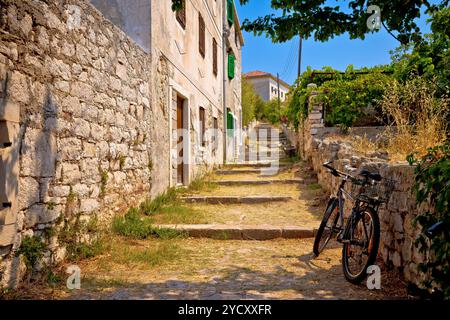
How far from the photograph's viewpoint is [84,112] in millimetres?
4047

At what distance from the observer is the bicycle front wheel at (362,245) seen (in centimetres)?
293

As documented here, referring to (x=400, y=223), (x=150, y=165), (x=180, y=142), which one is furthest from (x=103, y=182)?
(x=180, y=142)

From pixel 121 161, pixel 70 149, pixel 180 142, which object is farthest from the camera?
pixel 180 142

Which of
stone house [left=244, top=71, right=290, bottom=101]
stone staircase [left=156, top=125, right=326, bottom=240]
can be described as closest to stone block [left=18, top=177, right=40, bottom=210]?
stone staircase [left=156, top=125, right=326, bottom=240]

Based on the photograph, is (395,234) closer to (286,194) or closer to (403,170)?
(403,170)

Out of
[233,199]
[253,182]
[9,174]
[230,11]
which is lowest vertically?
[233,199]

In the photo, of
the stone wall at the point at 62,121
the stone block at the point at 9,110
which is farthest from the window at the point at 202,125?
the stone block at the point at 9,110

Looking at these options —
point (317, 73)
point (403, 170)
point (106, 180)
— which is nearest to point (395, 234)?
point (403, 170)

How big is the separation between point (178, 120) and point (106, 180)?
3603mm

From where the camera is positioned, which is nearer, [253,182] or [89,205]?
[89,205]

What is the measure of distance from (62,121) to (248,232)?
269cm

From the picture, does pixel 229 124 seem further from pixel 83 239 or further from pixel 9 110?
pixel 9 110

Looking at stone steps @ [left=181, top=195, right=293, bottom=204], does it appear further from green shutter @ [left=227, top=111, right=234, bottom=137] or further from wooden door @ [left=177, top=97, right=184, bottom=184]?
green shutter @ [left=227, top=111, right=234, bottom=137]

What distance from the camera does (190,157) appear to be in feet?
27.2
